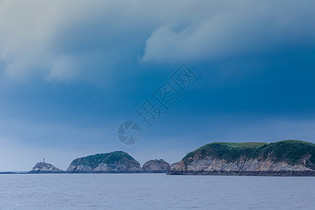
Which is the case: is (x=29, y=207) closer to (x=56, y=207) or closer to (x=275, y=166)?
(x=56, y=207)

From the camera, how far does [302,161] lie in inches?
7013

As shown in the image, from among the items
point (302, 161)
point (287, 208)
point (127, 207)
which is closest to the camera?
point (287, 208)

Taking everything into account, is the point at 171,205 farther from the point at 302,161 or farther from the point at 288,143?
the point at 288,143

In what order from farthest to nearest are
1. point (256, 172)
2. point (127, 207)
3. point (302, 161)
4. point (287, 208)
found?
point (256, 172), point (302, 161), point (127, 207), point (287, 208)

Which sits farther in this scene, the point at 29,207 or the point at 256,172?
the point at 256,172

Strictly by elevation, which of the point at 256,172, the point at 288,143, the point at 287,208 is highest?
the point at 288,143

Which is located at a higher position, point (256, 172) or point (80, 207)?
point (256, 172)

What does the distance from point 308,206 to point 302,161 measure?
13982cm

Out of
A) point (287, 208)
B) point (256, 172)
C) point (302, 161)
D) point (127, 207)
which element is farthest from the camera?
point (256, 172)

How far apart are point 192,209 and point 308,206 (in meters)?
14.0

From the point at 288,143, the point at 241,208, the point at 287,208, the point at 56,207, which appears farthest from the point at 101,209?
the point at 288,143

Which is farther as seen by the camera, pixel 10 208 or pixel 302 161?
pixel 302 161

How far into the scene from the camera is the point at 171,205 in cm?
5016

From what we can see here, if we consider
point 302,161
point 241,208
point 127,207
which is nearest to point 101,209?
point 127,207
